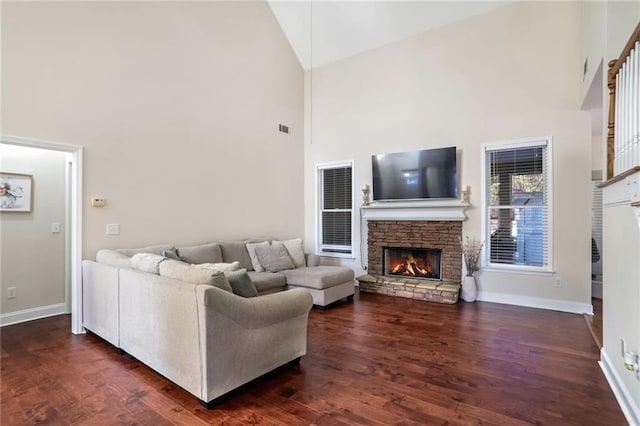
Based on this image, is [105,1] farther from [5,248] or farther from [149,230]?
[5,248]

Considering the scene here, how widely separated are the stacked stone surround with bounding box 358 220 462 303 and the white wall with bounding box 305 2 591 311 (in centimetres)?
33

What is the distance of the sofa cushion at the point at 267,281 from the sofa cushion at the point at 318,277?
13 cm

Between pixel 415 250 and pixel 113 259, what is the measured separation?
4.49 meters

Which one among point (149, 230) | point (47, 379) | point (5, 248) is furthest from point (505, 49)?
point (5, 248)

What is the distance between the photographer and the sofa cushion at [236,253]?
5125 millimetres

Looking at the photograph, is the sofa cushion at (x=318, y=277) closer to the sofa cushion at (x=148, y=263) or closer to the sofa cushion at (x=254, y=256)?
the sofa cushion at (x=254, y=256)

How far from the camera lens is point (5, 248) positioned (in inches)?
159

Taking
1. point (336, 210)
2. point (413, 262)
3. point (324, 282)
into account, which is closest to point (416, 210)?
point (413, 262)

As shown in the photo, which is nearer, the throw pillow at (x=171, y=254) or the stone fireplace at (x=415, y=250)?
the throw pillow at (x=171, y=254)

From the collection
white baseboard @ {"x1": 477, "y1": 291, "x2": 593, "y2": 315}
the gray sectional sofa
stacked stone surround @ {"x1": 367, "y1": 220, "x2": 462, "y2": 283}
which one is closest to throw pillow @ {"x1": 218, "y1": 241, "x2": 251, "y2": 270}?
the gray sectional sofa

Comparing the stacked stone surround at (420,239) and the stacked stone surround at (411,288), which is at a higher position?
the stacked stone surround at (420,239)

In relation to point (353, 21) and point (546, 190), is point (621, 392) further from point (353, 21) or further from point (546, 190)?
point (353, 21)

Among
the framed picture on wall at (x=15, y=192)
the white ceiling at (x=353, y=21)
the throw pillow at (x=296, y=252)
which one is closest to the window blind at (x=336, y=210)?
the throw pillow at (x=296, y=252)

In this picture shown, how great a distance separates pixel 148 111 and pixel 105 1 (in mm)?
1298
